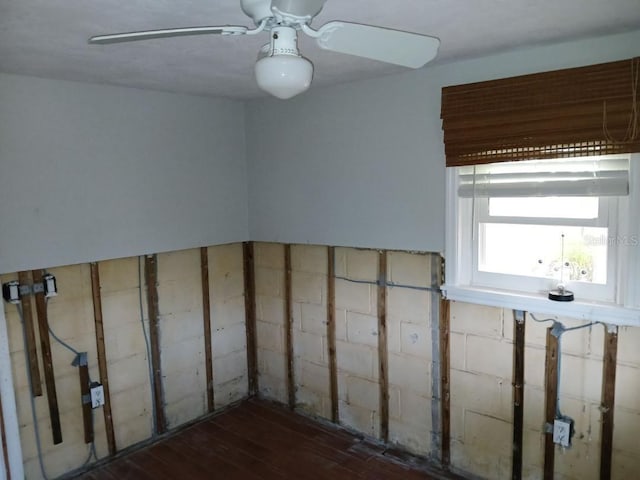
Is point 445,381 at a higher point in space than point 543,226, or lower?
lower

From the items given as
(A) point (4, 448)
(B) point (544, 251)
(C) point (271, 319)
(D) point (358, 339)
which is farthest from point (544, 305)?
(A) point (4, 448)

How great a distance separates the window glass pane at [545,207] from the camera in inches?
99.4

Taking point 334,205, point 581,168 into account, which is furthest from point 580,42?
point 334,205

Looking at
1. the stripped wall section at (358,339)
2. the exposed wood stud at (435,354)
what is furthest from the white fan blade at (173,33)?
the stripped wall section at (358,339)

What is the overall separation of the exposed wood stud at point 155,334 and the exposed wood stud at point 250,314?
2.69ft

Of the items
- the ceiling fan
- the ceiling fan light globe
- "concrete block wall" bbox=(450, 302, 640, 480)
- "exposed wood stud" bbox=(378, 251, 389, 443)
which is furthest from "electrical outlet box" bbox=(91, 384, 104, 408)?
the ceiling fan light globe

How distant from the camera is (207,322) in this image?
3912 millimetres

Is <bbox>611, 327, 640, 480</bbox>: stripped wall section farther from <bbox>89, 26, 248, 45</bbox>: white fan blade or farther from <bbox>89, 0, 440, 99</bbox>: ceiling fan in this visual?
<bbox>89, 26, 248, 45</bbox>: white fan blade

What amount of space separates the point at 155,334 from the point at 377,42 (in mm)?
2823

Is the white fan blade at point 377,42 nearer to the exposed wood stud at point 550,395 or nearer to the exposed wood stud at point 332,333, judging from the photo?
the exposed wood stud at point 550,395

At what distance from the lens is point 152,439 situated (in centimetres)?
359

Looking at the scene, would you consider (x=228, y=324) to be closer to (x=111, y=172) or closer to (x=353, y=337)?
(x=353, y=337)

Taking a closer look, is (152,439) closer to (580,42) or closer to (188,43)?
(188,43)

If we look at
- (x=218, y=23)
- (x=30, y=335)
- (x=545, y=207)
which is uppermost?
(x=218, y=23)
